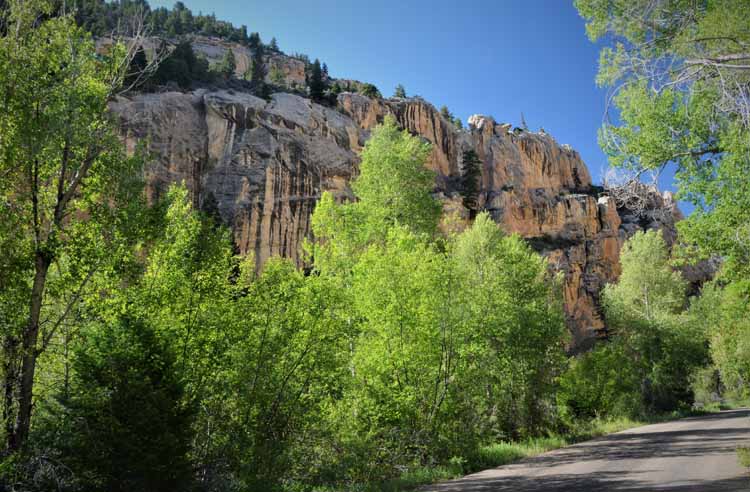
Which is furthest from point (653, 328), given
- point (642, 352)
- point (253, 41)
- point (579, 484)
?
point (253, 41)

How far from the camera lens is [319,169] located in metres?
45.6

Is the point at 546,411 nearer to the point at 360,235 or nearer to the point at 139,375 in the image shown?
the point at 360,235

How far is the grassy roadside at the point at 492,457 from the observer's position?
10.00 meters

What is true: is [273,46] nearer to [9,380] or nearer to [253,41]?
[253,41]

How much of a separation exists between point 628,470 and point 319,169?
128 ft

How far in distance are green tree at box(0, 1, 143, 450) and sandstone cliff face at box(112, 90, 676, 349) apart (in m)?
16.0

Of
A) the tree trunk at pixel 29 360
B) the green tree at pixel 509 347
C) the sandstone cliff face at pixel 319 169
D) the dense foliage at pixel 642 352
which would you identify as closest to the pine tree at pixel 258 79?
the sandstone cliff face at pixel 319 169

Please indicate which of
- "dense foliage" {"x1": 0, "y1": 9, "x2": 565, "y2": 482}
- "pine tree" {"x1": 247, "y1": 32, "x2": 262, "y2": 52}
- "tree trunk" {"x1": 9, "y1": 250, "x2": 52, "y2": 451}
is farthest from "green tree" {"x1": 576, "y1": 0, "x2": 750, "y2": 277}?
"pine tree" {"x1": 247, "y1": 32, "x2": 262, "y2": 52}

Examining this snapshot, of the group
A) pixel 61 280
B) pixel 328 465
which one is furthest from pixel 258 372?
pixel 61 280

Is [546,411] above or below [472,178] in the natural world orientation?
below

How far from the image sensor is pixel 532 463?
1264cm

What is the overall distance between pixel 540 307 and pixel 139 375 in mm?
14489

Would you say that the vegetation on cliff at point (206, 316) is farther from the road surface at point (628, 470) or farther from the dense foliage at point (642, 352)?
the dense foliage at point (642, 352)

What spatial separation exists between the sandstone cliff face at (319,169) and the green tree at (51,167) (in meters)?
16.0
